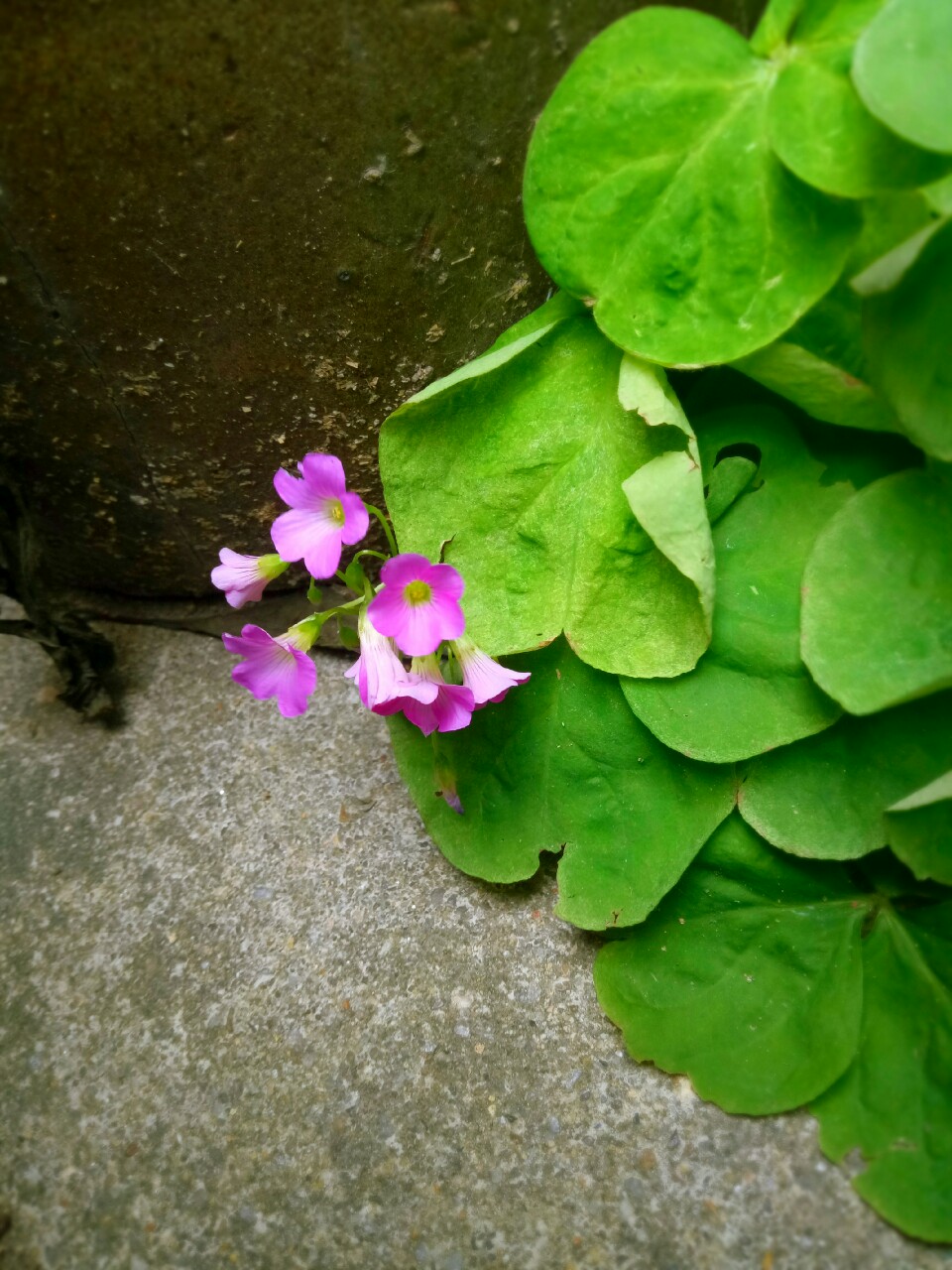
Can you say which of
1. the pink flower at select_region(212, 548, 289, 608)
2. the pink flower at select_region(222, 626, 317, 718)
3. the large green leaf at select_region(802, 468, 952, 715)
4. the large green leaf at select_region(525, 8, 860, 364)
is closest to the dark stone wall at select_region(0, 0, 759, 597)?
the large green leaf at select_region(525, 8, 860, 364)

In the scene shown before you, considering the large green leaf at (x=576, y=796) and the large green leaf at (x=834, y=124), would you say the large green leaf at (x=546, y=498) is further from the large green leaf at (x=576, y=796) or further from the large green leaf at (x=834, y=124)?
the large green leaf at (x=834, y=124)

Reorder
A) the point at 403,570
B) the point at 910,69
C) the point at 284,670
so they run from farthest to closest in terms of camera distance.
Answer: the point at 284,670
the point at 403,570
the point at 910,69

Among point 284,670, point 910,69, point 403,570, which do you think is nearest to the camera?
point 910,69

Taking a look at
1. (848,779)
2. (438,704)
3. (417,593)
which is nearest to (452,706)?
(438,704)

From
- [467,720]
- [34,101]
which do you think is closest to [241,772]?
[467,720]

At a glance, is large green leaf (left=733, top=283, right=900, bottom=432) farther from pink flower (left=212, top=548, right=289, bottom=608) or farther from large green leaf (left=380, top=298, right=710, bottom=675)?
pink flower (left=212, top=548, right=289, bottom=608)

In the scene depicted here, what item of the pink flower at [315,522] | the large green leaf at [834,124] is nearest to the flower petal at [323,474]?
the pink flower at [315,522]

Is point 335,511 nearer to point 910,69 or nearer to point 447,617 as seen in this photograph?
point 447,617
